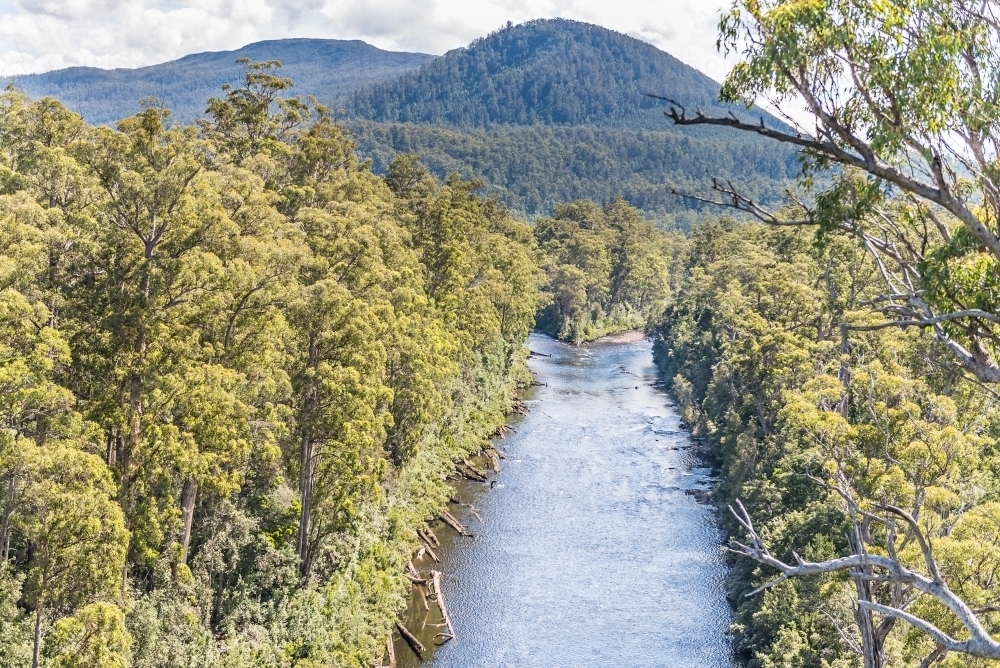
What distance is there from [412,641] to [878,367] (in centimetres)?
1644

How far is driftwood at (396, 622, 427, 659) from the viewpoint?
27.1 metres

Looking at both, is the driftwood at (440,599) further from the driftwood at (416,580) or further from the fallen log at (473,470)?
the fallen log at (473,470)

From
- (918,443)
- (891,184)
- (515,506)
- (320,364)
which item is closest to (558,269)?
(515,506)

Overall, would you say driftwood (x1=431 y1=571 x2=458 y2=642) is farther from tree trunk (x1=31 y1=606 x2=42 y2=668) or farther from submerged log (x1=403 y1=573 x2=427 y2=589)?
tree trunk (x1=31 y1=606 x2=42 y2=668)

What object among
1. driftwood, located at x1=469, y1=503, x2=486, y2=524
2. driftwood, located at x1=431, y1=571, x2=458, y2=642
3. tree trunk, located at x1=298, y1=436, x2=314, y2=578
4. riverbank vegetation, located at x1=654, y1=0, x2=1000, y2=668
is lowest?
driftwood, located at x1=431, y1=571, x2=458, y2=642

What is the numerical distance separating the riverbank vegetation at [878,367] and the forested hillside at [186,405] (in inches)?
459

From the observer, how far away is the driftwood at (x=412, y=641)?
27.1 metres

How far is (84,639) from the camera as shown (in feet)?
51.5

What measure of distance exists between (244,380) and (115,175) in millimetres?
5282

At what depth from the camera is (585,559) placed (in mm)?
34375

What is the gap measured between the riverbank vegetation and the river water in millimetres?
1944

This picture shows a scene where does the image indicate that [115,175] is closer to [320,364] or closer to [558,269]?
Result: [320,364]

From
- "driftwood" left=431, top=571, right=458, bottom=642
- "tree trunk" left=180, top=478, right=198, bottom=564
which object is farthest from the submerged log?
"tree trunk" left=180, top=478, right=198, bottom=564

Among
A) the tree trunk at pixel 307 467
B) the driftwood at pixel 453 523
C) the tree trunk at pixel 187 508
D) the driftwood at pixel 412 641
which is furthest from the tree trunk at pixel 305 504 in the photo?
the driftwood at pixel 453 523
